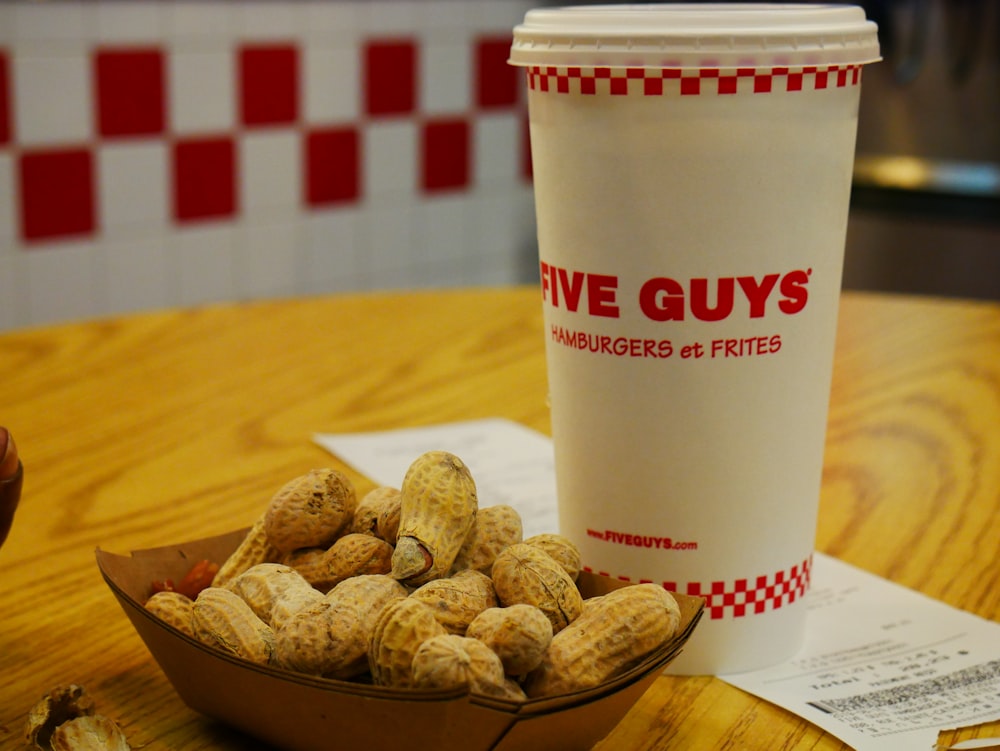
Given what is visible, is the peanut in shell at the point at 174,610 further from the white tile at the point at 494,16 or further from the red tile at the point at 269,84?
the white tile at the point at 494,16

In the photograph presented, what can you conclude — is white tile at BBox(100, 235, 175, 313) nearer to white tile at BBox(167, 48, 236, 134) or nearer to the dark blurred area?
white tile at BBox(167, 48, 236, 134)

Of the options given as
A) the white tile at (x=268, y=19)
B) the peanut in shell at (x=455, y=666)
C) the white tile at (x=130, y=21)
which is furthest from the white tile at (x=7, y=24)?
the peanut in shell at (x=455, y=666)

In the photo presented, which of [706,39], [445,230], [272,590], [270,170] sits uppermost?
[706,39]

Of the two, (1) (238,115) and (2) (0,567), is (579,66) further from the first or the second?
(1) (238,115)

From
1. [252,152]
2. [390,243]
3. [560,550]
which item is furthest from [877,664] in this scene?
[390,243]

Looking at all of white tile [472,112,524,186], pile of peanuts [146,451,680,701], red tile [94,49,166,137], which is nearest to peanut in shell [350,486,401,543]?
pile of peanuts [146,451,680,701]

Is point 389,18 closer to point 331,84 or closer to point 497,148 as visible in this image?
point 331,84

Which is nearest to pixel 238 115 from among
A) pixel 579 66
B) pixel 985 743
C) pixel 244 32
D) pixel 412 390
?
pixel 244 32
